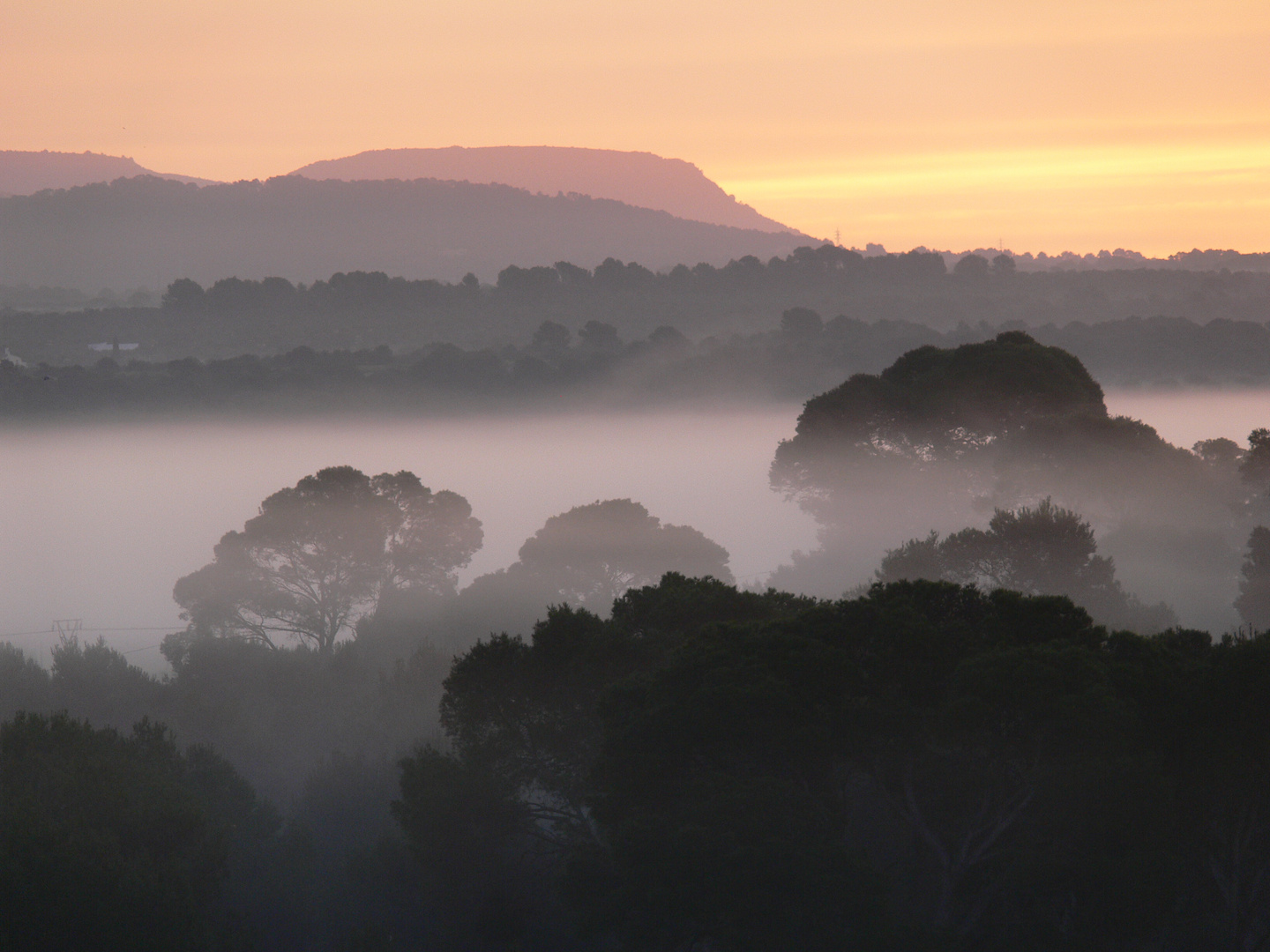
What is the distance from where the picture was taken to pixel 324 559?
46.2 m

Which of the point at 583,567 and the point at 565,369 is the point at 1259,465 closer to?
the point at 583,567

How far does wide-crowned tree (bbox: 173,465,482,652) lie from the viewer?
45.7 m

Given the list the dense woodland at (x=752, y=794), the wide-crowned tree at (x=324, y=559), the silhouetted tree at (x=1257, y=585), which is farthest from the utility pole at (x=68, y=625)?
the silhouetted tree at (x=1257, y=585)

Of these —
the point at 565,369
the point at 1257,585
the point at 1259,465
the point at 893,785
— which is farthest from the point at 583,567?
the point at 565,369

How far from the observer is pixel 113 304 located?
151 m

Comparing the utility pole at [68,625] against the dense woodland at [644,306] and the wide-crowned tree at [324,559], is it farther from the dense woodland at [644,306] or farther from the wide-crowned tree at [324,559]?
the dense woodland at [644,306]

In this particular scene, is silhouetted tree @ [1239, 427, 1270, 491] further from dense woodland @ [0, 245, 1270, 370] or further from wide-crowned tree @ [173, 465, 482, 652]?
dense woodland @ [0, 245, 1270, 370]

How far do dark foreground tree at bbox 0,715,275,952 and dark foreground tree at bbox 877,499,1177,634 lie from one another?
1490cm

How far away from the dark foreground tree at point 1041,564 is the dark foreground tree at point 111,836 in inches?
587

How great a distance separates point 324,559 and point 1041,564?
26429 millimetres

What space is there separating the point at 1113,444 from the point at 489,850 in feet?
77.6

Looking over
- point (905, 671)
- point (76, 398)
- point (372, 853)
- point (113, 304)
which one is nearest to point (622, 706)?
point (905, 671)

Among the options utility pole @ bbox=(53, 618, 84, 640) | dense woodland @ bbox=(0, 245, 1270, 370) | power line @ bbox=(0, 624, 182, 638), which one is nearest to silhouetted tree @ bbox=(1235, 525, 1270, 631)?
power line @ bbox=(0, 624, 182, 638)

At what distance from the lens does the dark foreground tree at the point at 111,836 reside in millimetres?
16281
